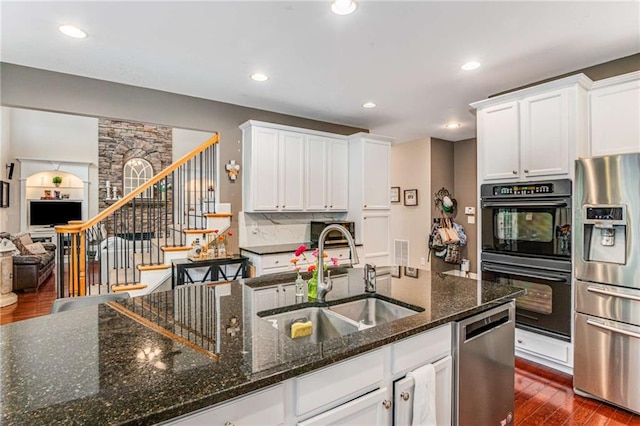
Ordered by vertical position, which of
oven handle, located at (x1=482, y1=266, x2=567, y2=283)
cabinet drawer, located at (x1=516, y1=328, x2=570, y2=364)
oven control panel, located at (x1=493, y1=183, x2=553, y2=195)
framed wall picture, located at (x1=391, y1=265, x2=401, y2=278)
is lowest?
cabinet drawer, located at (x1=516, y1=328, x2=570, y2=364)

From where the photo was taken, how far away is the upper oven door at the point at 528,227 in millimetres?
2838

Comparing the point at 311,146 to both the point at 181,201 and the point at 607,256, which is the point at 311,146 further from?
the point at 607,256

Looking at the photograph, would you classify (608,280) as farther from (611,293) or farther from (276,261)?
(276,261)

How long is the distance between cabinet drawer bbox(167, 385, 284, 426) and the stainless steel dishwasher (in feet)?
3.22

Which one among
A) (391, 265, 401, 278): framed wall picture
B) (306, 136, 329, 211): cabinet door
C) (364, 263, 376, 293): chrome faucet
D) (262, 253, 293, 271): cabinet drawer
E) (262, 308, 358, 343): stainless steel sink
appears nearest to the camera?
(262, 308, 358, 343): stainless steel sink

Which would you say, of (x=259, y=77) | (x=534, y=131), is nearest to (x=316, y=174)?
(x=259, y=77)

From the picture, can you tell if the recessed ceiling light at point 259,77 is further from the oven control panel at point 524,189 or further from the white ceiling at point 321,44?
the oven control panel at point 524,189

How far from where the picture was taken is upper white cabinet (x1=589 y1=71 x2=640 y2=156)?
8.89ft

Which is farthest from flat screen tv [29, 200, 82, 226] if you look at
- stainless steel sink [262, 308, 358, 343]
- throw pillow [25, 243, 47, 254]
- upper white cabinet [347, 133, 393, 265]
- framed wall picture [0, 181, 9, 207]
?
stainless steel sink [262, 308, 358, 343]

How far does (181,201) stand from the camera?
15.8 feet

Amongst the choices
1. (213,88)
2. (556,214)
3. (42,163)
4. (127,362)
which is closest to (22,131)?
(42,163)

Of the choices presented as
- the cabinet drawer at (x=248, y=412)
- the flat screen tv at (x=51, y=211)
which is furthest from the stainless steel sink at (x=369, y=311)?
the flat screen tv at (x=51, y=211)

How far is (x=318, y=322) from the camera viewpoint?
171 cm

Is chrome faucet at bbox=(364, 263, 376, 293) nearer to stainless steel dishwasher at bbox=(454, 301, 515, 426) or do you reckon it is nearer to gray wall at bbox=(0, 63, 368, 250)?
stainless steel dishwasher at bbox=(454, 301, 515, 426)
